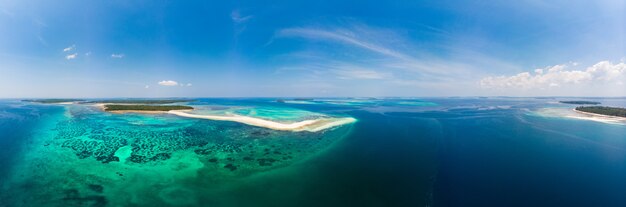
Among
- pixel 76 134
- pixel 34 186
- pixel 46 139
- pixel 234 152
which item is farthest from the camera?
pixel 76 134

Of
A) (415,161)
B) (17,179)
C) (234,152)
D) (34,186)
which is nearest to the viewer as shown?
(34,186)

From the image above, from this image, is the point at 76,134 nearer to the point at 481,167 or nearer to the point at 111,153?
the point at 111,153

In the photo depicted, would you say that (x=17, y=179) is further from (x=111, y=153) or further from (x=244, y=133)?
(x=244, y=133)

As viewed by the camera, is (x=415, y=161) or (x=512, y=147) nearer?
(x=415, y=161)

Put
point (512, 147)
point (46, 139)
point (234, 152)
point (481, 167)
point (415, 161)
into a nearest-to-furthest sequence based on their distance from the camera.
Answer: point (481, 167) < point (415, 161) < point (234, 152) < point (512, 147) < point (46, 139)

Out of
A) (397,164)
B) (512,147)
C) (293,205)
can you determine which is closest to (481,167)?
(397,164)

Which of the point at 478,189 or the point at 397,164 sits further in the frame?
the point at 397,164

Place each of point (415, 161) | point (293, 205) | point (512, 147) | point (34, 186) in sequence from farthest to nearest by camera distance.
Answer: point (512, 147)
point (415, 161)
point (34, 186)
point (293, 205)

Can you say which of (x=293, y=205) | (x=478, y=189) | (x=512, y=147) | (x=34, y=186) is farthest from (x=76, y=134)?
(x=512, y=147)
